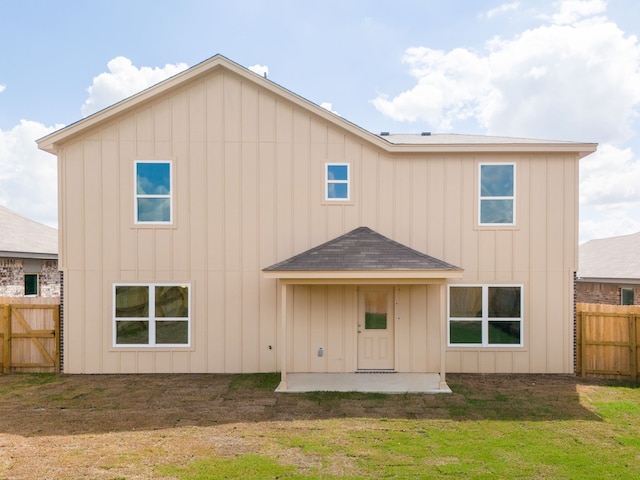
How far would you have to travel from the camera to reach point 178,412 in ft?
24.0

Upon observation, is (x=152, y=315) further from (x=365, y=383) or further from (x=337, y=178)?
(x=337, y=178)

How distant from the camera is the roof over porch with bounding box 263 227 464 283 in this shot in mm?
8531

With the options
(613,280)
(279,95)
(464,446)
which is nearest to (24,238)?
(279,95)

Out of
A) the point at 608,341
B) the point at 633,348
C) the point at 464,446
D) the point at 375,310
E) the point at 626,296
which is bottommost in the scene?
the point at 464,446

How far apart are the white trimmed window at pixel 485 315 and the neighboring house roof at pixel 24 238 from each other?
13955 mm

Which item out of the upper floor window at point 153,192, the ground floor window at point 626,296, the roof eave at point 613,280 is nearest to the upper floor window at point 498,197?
the roof eave at point 613,280

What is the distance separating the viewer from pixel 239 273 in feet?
32.4

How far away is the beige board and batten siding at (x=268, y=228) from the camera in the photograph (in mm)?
9867

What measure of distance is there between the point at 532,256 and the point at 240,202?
7.44 metres

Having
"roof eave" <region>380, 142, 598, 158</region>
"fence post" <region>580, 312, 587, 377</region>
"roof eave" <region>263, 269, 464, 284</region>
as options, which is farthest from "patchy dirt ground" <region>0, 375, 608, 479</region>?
"roof eave" <region>380, 142, 598, 158</region>

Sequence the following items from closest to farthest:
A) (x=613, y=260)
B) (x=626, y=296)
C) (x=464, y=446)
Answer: (x=464, y=446)
(x=626, y=296)
(x=613, y=260)

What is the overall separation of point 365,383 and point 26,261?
41.6 feet

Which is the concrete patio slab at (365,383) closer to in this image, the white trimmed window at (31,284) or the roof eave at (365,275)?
the roof eave at (365,275)

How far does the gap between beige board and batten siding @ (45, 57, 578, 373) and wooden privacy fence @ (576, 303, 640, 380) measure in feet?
1.25
